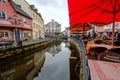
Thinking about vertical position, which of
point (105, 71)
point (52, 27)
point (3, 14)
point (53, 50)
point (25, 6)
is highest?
point (25, 6)

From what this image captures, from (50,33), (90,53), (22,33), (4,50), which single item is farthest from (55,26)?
(90,53)

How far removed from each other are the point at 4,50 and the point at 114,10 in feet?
35.1

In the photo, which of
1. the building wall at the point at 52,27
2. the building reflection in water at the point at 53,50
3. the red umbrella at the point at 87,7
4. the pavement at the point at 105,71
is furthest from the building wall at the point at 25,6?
the building wall at the point at 52,27

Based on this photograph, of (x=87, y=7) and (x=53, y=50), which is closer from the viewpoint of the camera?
(x=87, y=7)

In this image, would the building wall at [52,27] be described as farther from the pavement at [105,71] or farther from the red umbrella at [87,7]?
the pavement at [105,71]

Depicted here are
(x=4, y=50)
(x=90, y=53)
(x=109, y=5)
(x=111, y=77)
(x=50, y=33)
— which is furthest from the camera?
(x=50, y=33)

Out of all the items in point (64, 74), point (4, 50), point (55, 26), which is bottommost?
point (64, 74)

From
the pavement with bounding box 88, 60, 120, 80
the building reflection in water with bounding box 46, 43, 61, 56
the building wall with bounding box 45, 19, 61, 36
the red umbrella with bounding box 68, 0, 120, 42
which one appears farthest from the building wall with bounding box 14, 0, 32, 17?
the building wall with bounding box 45, 19, 61, 36

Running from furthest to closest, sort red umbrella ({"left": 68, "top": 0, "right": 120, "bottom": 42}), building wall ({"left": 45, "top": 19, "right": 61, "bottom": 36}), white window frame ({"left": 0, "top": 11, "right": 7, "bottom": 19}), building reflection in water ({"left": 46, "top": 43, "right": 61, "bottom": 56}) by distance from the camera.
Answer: building wall ({"left": 45, "top": 19, "right": 61, "bottom": 36}) → building reflection in water ({"left": 46, "top": 43, "right": 61, "bottom": 56}) → white window frame ({"left": 0, "top": 11, "right": 7, "bottom": 19}) → red umbrella ({"left": 68, "top": 0, "right": 120, "bottom": 42})

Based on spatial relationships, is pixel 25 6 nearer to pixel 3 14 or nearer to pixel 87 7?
pixel 3 14

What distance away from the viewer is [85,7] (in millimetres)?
4316

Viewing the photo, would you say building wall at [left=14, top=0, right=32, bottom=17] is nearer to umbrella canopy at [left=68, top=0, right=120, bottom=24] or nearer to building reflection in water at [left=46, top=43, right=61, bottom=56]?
building reflection in water at [left=46, top=43, right=61, bottom=56]

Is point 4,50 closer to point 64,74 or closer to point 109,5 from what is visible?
point 64,74

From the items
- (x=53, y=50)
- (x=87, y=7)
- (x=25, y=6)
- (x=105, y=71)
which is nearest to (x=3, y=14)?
(x=53, y=50)
